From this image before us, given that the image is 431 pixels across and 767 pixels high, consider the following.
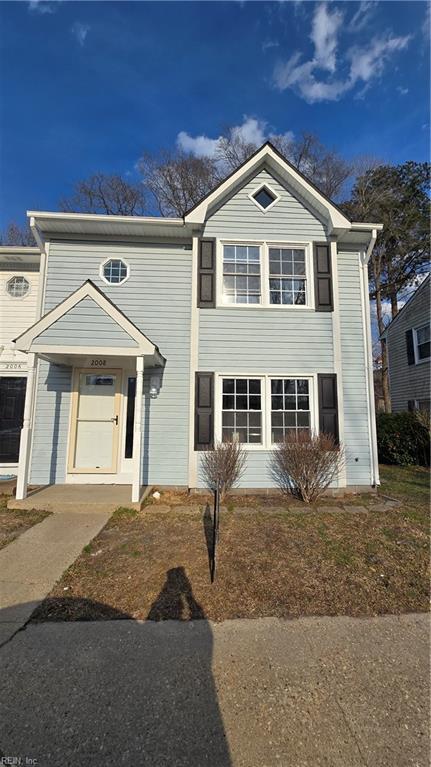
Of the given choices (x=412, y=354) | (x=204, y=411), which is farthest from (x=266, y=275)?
(x=412, y=354)

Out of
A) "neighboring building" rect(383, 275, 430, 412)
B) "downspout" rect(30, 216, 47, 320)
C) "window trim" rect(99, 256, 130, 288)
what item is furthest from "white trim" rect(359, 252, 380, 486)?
"neighboring building" rect(383, 275, 430, 412)

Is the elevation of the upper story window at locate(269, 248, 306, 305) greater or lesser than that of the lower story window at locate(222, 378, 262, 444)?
greater

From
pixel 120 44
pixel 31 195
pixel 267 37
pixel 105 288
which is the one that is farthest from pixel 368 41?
pixel 31 195

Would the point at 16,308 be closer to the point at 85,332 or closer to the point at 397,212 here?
the point at 85,332

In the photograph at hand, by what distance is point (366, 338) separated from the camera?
23.2ft

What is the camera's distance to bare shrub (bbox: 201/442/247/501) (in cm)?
611

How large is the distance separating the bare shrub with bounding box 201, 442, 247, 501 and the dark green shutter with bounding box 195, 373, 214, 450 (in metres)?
0.21

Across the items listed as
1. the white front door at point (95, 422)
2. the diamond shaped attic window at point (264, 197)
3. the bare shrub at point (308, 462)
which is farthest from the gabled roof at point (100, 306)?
the diamond shaped attic window at point (264, 197)

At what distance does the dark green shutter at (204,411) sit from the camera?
6.43 meters

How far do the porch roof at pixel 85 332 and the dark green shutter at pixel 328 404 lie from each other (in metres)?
3.57

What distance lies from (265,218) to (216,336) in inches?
114

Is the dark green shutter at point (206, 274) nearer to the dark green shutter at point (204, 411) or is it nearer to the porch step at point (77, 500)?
the dark green shutter at point (204, 411)

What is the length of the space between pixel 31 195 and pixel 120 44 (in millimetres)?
10695

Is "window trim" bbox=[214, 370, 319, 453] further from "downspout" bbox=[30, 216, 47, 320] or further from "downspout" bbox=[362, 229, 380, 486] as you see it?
"downspout" bbox=[30, 216, 47, 320]
